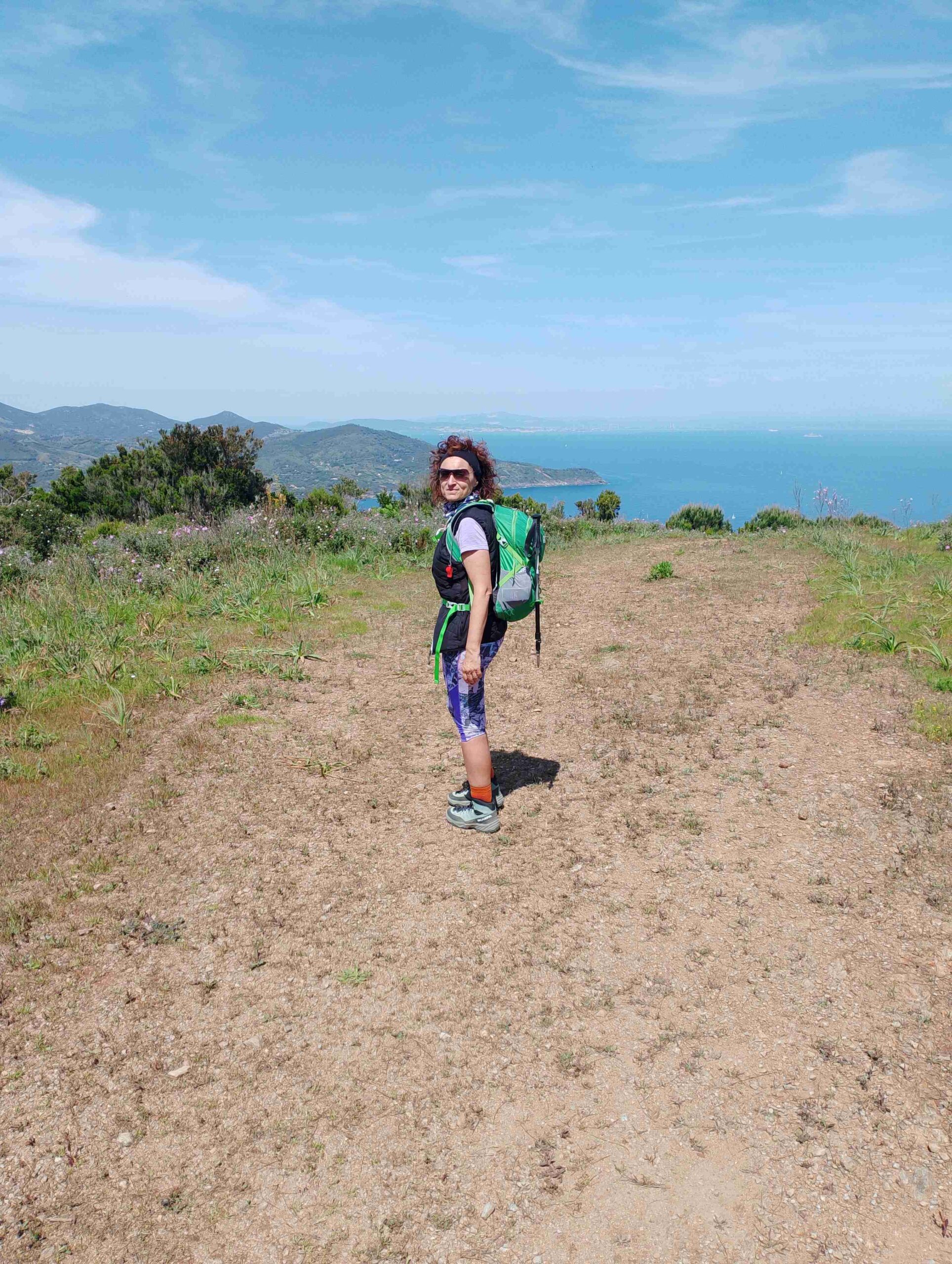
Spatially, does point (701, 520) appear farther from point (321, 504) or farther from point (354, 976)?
point (354, 976)

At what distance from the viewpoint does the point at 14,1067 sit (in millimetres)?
2936

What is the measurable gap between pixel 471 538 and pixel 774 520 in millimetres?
18329

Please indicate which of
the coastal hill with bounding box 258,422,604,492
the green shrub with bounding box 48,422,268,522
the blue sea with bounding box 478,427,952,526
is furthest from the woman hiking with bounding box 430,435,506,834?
the coastal hill with bounding box 258,422,604,492

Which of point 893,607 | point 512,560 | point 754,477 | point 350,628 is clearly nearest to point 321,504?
point 350,628

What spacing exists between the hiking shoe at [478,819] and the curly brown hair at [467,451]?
196cm

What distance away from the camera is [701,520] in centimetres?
2186

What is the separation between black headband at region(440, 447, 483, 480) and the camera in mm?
4276

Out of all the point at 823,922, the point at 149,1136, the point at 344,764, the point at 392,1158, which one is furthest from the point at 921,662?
the point at 149,1136

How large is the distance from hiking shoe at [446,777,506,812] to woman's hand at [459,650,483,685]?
1.13 m

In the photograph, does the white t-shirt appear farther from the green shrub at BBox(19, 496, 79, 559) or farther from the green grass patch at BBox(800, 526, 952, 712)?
the green shrub at BBox(19, 496, 79, 559)

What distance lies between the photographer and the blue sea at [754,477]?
84.5ft

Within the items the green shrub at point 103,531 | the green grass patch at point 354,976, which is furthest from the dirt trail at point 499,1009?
the green shrub at point 103,531

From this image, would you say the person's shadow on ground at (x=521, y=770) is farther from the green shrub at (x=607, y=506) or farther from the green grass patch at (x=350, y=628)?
the green shrub at (x=607, y=506)

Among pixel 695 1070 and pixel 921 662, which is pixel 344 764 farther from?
pixel 921 662
